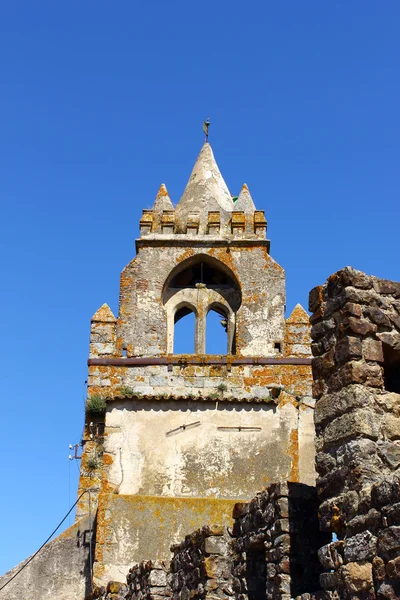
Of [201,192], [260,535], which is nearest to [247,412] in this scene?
[201,192]

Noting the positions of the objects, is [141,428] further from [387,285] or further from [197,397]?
[387,285]

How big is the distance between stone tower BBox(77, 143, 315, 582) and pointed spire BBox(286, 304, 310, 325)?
2 centimetres

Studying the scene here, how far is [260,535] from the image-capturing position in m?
6.71

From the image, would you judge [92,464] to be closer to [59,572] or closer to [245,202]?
[59,572]

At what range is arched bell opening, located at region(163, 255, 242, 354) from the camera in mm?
14953

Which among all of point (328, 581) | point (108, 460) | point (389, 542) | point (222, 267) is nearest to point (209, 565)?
point (328, 581)

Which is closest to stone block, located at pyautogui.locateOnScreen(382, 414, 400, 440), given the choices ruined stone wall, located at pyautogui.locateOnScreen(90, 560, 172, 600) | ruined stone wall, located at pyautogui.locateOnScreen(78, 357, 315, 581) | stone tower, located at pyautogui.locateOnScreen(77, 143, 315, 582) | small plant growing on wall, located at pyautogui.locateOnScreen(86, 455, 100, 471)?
ruined stone wall, located at pyautogui.locateOnScreen(90, 560, 172, 600)

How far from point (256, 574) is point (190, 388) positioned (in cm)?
690

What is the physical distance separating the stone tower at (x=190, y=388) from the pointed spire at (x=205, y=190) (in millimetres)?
42

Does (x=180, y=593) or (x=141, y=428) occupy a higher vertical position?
(x=141, y=428)

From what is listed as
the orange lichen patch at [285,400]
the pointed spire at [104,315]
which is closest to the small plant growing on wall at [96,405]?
the pointed spire at [104,315]

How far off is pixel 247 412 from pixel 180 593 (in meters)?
5.67

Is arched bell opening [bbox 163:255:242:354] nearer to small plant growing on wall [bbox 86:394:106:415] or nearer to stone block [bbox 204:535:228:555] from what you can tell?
small plant growing on wall [bbox 86:394:106:415]

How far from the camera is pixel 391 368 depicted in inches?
270
